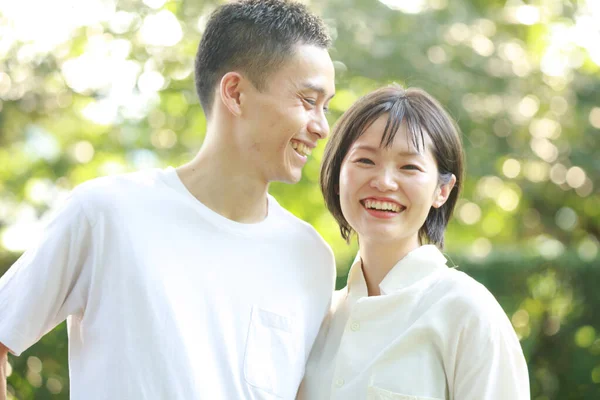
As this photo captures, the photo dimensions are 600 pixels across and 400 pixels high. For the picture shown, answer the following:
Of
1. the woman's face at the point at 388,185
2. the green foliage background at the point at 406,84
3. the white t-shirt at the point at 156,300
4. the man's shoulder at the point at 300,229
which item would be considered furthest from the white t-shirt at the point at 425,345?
the green foliage background at the point at 406,84

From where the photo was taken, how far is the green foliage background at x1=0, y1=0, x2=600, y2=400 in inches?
215

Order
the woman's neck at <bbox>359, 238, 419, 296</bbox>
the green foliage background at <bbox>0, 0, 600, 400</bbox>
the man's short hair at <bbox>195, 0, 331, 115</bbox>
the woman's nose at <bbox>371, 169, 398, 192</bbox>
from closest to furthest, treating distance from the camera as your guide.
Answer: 1. the woman's nose at <bbox>371, 169, 398, 192</bbox>
2. the woman's neck at <bbox>359, 238, 419, 296</bbox>
3. the man's short hair at <bbox>195, 0, 331, 115</bbox>
4. the green foliage background at <bbox>0, 0, 600, 400</bbox>

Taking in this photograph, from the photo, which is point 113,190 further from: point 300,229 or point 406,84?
point 406,84

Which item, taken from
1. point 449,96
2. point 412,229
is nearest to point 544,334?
point 449,96

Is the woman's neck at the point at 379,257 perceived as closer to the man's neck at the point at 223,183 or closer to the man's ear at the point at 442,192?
the man's ear at the point at 442,192

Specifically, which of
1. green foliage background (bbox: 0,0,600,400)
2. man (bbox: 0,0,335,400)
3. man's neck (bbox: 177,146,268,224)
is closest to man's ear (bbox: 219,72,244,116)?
man (bbox: 0,0,335,400)

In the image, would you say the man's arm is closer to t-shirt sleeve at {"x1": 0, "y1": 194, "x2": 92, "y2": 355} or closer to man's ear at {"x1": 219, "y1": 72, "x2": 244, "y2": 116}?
t-shirt sleeve at {"x1": 0, "y1": 194, "x2": 92, "y2": 355}

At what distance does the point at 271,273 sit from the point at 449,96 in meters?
4.48

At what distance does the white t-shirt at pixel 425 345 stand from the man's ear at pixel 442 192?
148 mm

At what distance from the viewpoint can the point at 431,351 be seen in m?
2.24

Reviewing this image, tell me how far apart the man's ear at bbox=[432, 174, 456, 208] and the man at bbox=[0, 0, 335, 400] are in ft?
1.41

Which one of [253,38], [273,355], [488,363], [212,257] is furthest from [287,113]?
[488,363]

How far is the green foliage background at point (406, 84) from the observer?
5.47 m

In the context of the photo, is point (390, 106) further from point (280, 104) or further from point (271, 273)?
point (271, 273)
